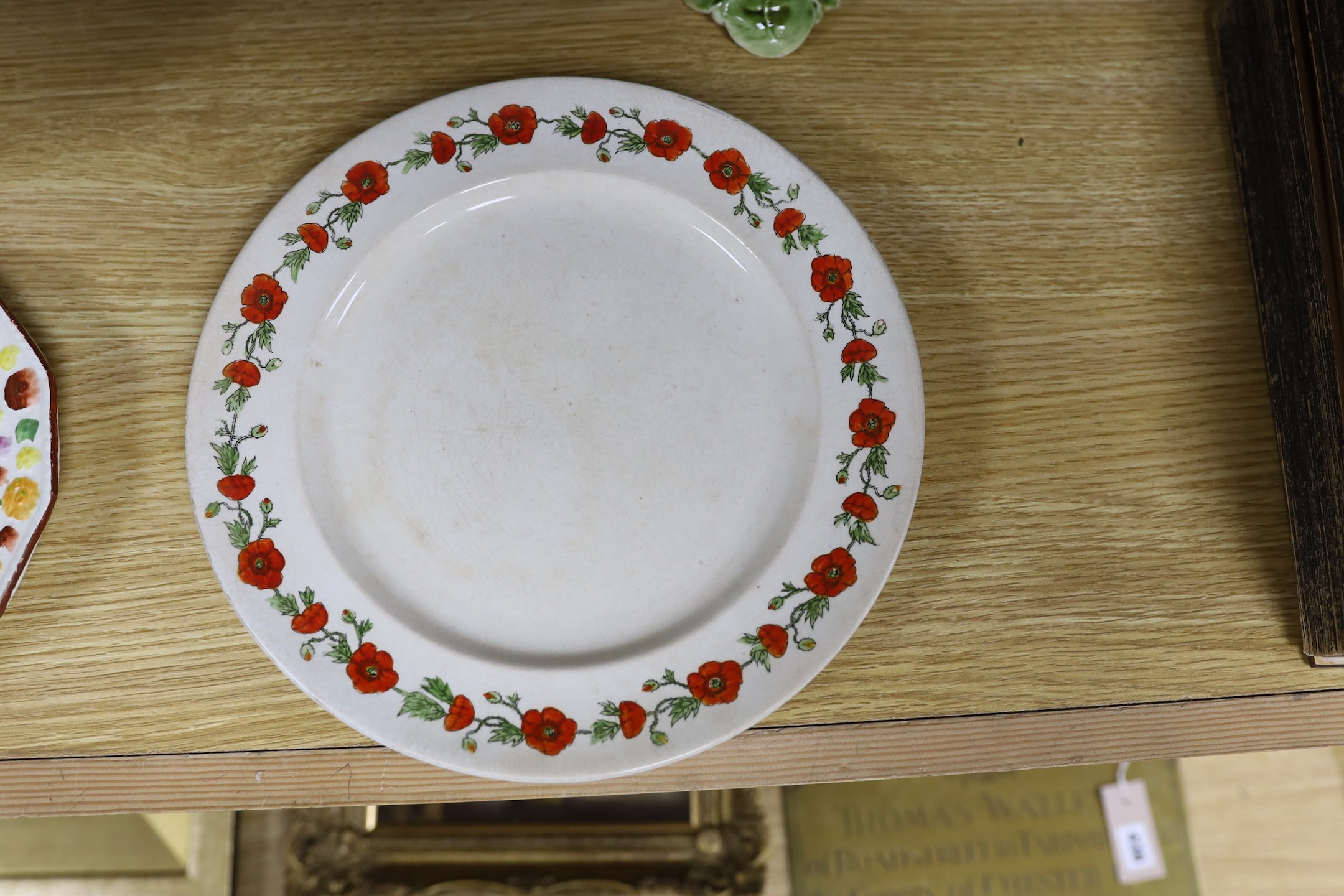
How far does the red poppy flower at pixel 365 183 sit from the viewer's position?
62 centimetres

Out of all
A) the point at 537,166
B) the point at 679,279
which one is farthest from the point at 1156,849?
the point at 537,166

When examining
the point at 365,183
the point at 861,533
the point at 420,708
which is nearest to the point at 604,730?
the point at 420,708

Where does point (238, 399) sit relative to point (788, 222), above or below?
below

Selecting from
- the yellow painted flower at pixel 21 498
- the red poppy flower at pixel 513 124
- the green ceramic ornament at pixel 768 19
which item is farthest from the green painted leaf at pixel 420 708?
the green ceramic ornament at pixel 768 19

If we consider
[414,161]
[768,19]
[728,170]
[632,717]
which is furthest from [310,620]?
[768,19]

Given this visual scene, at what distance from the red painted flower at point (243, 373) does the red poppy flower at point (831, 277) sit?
0.42 metres

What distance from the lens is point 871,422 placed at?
1.98ft

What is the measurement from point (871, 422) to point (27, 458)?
2.06ft

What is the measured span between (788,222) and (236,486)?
0.45 m

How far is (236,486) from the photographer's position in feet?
1.93

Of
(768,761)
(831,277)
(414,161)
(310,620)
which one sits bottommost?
(768,761)

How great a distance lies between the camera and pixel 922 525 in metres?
0.65

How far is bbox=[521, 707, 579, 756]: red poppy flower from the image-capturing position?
22.5 inches

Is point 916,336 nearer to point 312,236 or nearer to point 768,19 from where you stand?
point 768,19
